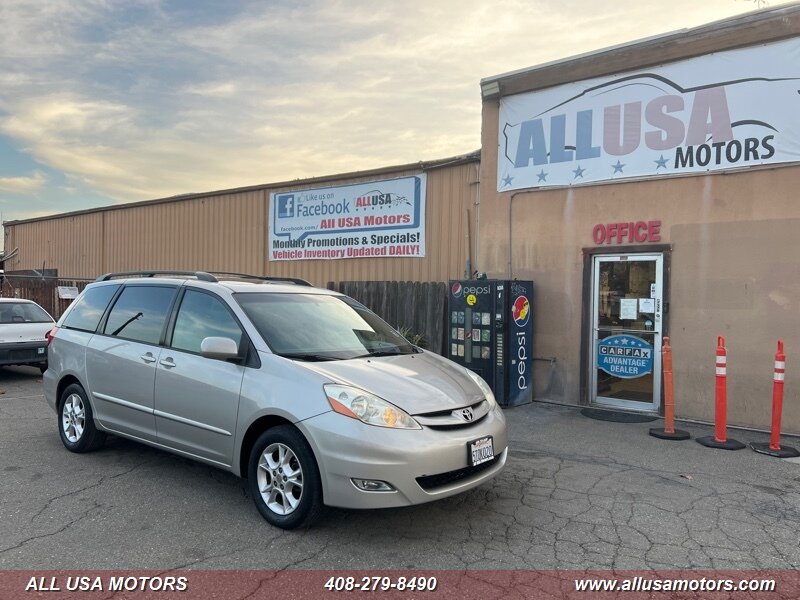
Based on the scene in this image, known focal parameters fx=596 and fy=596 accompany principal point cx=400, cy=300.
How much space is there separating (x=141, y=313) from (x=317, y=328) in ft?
5.73

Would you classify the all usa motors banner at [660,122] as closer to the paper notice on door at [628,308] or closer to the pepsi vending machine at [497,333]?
the paper notice on door at [628,308]

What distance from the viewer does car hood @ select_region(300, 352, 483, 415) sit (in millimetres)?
3934

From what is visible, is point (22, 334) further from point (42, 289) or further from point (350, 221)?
point (42, 289)

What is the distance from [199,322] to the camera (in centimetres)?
484

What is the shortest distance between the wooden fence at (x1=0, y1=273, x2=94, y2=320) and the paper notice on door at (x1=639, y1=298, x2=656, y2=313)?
49.4ft

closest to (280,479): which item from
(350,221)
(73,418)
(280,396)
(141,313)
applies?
(280,396)

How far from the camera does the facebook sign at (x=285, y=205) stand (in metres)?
12.3

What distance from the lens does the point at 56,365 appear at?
19.8 ft

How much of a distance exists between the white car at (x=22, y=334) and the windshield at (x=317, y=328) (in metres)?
7.25

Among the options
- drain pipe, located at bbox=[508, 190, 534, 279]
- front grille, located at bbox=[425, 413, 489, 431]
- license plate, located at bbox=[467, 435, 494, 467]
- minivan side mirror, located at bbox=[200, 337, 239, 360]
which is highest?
drain pipe, located at bbox=[508, 190, 534, 279]

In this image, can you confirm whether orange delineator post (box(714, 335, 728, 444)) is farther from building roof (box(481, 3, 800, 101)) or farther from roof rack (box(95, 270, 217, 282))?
roof rack (box(95, 270, 217, 282))

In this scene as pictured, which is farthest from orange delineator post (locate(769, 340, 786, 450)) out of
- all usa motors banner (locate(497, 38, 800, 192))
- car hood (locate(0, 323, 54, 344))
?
car hood (locate(0, 323, 54, 344))

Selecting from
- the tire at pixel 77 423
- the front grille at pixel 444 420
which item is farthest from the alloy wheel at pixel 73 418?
the front grille at pixel 444 420

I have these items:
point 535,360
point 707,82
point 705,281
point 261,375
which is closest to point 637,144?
point 707,82
